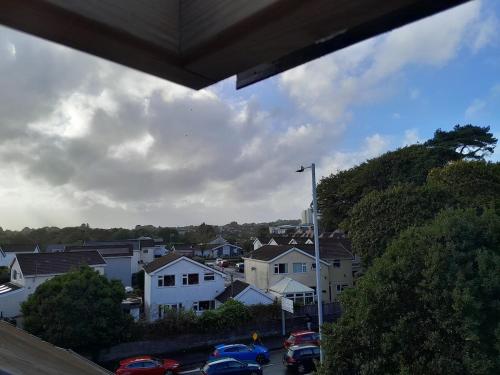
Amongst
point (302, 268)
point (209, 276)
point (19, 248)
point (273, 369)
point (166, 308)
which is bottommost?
point (273, 369)

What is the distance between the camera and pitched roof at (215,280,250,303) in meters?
28.7

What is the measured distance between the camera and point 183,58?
1.11 meters

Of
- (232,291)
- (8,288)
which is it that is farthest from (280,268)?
(8,288)

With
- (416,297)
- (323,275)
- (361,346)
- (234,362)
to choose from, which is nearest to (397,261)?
(416,297)

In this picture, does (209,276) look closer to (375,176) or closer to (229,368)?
(229,368)

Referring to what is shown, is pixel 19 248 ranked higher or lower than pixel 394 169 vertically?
lower

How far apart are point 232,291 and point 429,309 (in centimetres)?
2043

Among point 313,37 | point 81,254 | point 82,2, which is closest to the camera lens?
point 82,2

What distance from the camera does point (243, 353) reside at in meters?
21.1

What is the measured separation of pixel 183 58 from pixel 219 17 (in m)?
0.16

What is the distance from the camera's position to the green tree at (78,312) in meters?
20.0

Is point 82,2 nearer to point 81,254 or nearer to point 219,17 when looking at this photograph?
point 219,17

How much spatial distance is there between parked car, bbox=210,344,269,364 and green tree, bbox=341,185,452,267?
9.67 meters

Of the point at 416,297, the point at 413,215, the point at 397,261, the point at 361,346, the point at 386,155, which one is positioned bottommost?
the point at 361,346
